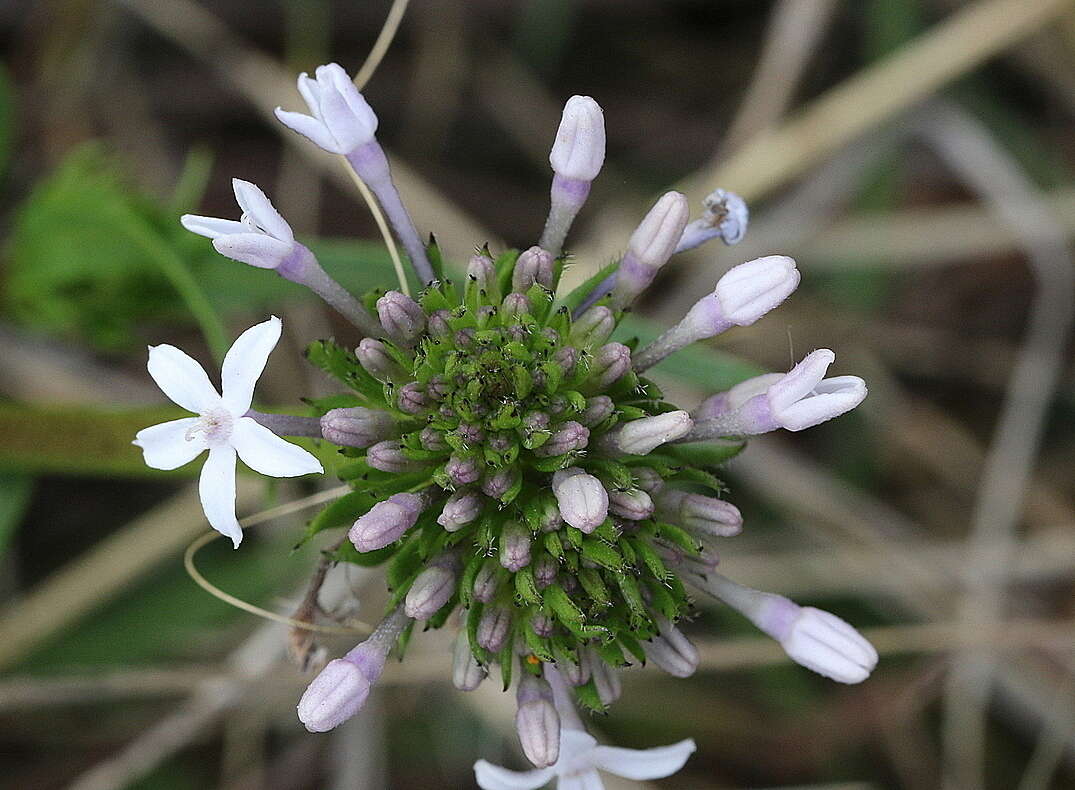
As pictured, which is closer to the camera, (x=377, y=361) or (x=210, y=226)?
(x=210, y=226)

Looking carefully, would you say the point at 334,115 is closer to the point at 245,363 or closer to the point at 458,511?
the point at 245,363

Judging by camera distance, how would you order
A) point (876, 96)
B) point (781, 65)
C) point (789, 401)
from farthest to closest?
point (781, 65) < point (876, 96) < point (789, 401)

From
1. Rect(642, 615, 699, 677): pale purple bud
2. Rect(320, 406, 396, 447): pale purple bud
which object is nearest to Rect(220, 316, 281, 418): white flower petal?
Rect(320, 406, 396, 447): pale purple bud

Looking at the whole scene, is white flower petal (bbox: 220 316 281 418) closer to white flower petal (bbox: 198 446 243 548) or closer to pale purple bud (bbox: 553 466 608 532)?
white flower petal (bbox: 198 446 243 548)

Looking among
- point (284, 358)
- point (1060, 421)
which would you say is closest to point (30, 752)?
point (284, 358)

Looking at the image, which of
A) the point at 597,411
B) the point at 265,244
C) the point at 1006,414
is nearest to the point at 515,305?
the point at 597,411

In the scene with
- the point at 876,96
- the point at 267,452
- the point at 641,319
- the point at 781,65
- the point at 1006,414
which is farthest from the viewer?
the point at 1006,414

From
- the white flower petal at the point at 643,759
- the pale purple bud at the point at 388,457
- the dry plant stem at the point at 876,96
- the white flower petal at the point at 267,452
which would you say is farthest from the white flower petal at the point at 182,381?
the dry plant stem at the point at 876,96

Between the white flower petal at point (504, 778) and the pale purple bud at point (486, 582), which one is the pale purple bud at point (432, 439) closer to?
the pale purple bud at point (486, 582)
